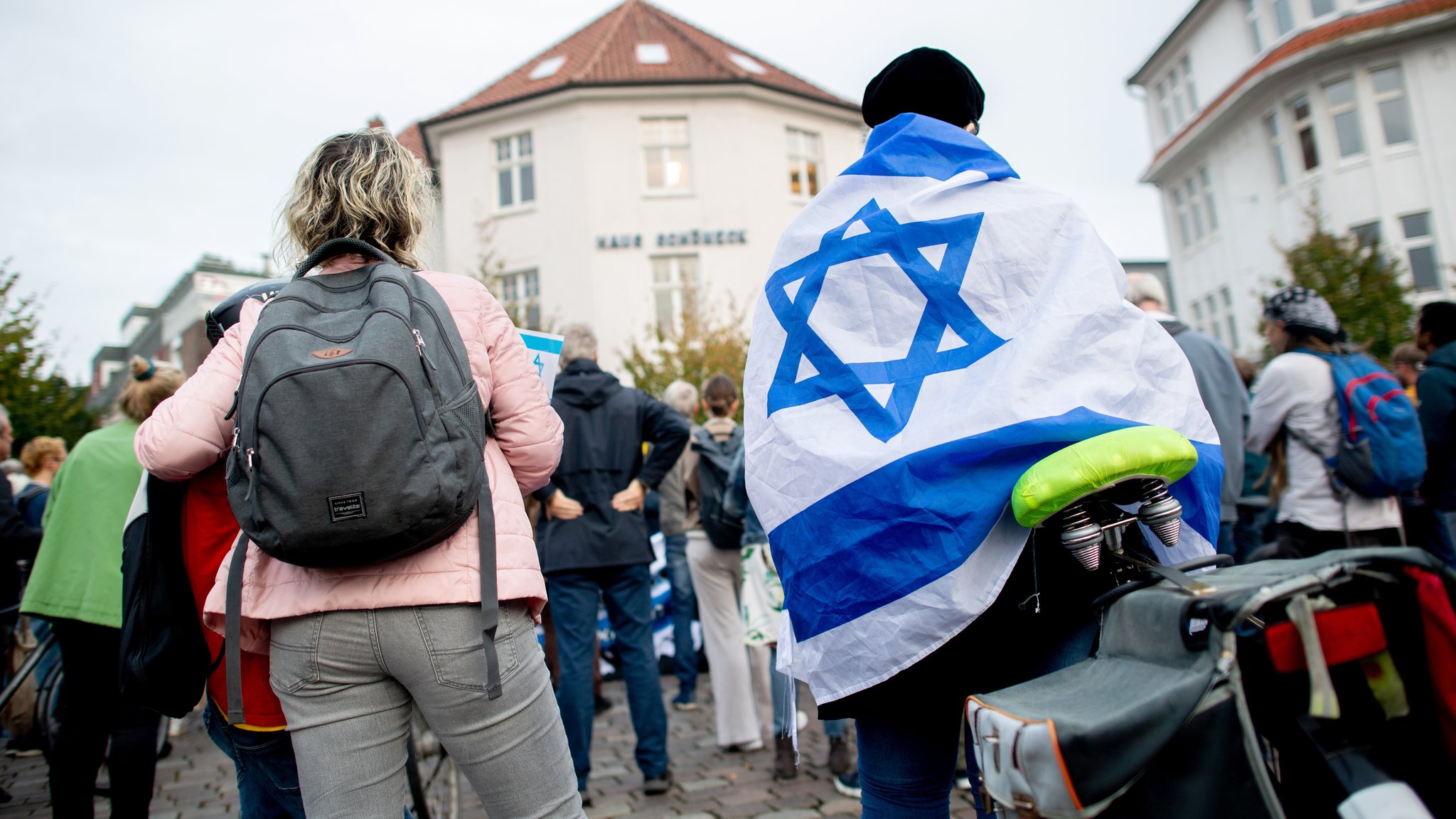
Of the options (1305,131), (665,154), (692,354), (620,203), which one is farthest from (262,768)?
(1305,131)

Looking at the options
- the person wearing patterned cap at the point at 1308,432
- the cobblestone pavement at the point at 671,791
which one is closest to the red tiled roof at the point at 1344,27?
the person wearing patterned cap at the point at 1308,432

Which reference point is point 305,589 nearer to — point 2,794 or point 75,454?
point 75,454

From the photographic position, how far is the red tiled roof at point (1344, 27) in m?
21.3

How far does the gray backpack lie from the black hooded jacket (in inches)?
97.4

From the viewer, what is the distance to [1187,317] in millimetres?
28844

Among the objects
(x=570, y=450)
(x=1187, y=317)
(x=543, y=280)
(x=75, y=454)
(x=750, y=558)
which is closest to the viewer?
(x=75, y=454)

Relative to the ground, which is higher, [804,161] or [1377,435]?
[804,161]

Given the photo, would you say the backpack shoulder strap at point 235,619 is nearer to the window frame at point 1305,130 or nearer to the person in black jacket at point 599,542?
the person in black jacket at point 599,542

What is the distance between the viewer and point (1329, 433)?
13.8ft

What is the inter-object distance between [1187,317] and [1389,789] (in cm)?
3090

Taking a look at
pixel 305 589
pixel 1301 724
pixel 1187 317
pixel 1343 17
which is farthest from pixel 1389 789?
pixel 1187 317

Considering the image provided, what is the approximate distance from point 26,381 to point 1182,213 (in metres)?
29.0

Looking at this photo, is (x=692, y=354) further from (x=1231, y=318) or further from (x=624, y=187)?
(x=1231, y=318)

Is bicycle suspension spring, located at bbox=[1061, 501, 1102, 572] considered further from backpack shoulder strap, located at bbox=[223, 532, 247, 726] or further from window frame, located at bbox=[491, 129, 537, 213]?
window frame, located at bbox=[491, 129, 537, 213]
